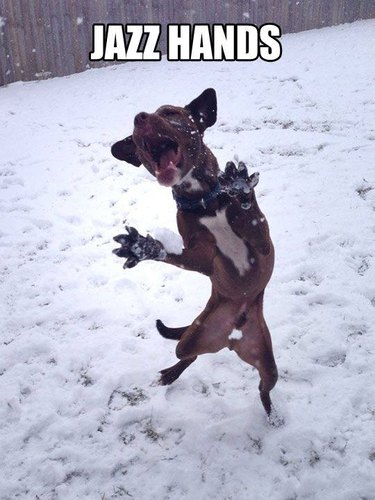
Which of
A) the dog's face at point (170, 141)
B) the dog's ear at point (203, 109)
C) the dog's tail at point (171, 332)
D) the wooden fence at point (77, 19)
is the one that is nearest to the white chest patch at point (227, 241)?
the dog's face at point (170, 141)

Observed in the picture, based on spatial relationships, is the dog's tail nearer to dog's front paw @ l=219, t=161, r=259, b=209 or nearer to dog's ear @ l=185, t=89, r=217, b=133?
dog's front paw @ l=219, t=161, r=259, b=209

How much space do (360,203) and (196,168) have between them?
310 centimetres

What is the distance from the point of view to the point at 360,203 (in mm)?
4820

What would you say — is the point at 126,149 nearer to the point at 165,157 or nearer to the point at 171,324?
the point at 165,157

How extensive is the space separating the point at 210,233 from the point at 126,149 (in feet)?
2.42

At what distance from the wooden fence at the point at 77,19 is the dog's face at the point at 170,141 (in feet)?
25.8

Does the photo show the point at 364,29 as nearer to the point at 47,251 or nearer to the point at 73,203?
the point at 73,203

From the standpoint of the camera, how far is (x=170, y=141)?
7.47 feet

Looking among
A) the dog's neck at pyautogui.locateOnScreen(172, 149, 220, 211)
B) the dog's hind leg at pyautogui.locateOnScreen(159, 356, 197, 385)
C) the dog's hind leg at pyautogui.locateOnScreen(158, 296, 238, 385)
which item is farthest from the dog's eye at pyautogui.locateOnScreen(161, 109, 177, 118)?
the dog's hind leg at pyautogui.locateOnScreen(159, 356, 197, 385)

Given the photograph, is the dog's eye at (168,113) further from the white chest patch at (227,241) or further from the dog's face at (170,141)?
the white chest patch at (227,241)

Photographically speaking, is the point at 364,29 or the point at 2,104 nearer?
the point at 2,104

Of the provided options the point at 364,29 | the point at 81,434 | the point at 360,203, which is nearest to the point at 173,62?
the point at 364,29

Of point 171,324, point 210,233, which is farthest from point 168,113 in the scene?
point 171,324

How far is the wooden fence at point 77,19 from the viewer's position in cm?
877
